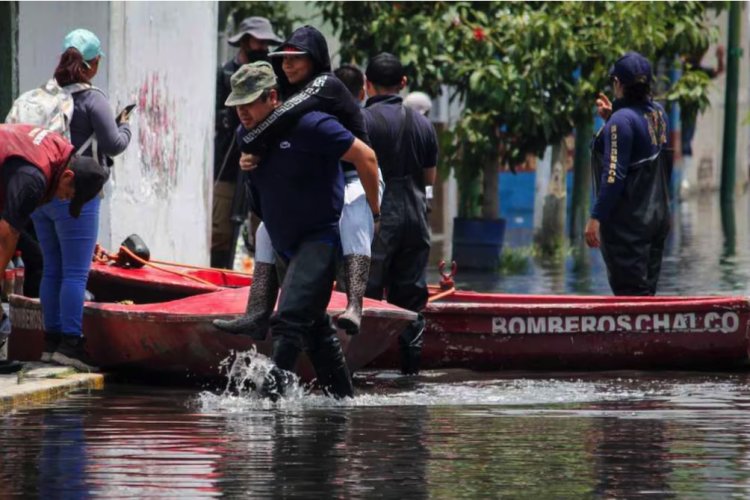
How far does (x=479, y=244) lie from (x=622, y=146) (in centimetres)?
955

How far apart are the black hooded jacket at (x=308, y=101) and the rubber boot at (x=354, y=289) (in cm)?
59

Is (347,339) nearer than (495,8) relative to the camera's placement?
Yes

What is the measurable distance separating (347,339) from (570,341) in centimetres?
173

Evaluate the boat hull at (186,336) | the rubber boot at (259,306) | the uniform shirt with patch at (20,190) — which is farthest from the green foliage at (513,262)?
the uniform shirt with patch at (20,190)

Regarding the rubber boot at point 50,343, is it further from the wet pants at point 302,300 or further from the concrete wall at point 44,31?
the concrete wall at point 44,31

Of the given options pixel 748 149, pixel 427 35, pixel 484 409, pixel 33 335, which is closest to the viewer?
pixel 484 409

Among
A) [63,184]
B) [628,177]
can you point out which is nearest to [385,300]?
[628,177]

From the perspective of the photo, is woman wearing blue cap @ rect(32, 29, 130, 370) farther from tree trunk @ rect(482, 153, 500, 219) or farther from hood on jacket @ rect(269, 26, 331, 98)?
tree trunk @ rect(482, 153, 500, 219)

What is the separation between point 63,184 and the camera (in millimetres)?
10625

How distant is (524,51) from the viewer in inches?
827

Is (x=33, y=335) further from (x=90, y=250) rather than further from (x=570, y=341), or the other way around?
(x=570, y=341)

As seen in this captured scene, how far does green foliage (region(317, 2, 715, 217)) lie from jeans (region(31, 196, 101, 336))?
944 cm

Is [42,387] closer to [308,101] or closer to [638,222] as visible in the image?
[308,101]

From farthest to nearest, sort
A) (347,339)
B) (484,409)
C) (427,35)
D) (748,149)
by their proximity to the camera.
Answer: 1. (748,149)
2. (427,35)
3. (347,339)
4. (484,409)
